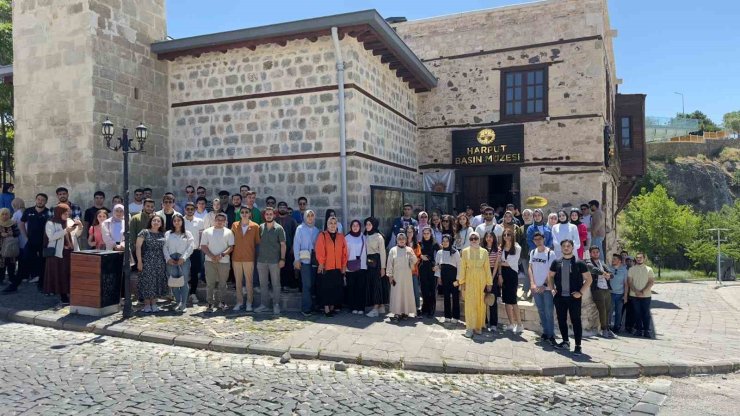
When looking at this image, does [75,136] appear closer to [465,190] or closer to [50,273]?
[50,273]

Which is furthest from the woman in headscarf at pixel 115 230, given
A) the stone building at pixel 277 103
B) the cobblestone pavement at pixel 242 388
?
the stone building at pixel 277 103

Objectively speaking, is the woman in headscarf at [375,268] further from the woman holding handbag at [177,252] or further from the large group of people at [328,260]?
the woman holding handbag at [177,252]

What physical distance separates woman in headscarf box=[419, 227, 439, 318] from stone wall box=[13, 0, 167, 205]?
22.2ft

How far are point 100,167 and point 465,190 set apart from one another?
9.91 metres

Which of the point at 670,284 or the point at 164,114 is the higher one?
the point at 164,114

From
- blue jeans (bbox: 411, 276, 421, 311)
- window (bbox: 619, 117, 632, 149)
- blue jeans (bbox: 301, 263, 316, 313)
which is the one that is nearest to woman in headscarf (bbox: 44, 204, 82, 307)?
blue jeans (bbox: 301, 263, 316, 313)

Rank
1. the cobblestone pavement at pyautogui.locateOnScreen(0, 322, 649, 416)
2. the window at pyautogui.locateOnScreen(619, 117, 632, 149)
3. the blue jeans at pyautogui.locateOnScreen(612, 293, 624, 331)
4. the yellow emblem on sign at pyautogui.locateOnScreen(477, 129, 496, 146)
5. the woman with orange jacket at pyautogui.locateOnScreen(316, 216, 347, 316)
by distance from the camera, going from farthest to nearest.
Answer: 1. the window at pyautogui.locateOnScreen(619, 117, 632, 149)
2. the yellow emblem on sign at pyautogui.locateOnScreen(477, 129, 496, 146)
3. the blue jeans at pyautogui.locateOnScreen(612, 293, 624, 331)
4. the woman with orange jacket at pyautogui.locateOnScreen(316, 216, 347, 316)
5. the cobblestone pavement at pyautogui.locateOnScreen(0, 322, 649, 416)

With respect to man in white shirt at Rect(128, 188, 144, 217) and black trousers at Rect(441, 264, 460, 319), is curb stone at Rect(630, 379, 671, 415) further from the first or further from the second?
man in white shirt at Rect(128, 188, 144, 217)

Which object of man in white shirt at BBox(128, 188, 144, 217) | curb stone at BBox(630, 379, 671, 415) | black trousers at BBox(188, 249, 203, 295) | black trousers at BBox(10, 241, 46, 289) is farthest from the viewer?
man in white shirt at BBox(128, 188, 144, 217)

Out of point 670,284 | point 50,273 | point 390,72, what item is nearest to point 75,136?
point 50,273

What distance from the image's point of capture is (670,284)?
738 inches

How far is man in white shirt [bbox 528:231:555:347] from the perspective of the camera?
6.98 m

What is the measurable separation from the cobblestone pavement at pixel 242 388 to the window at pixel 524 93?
9.95 meters

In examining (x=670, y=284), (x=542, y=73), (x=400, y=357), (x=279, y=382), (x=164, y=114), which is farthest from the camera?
(x=670, y=284)
